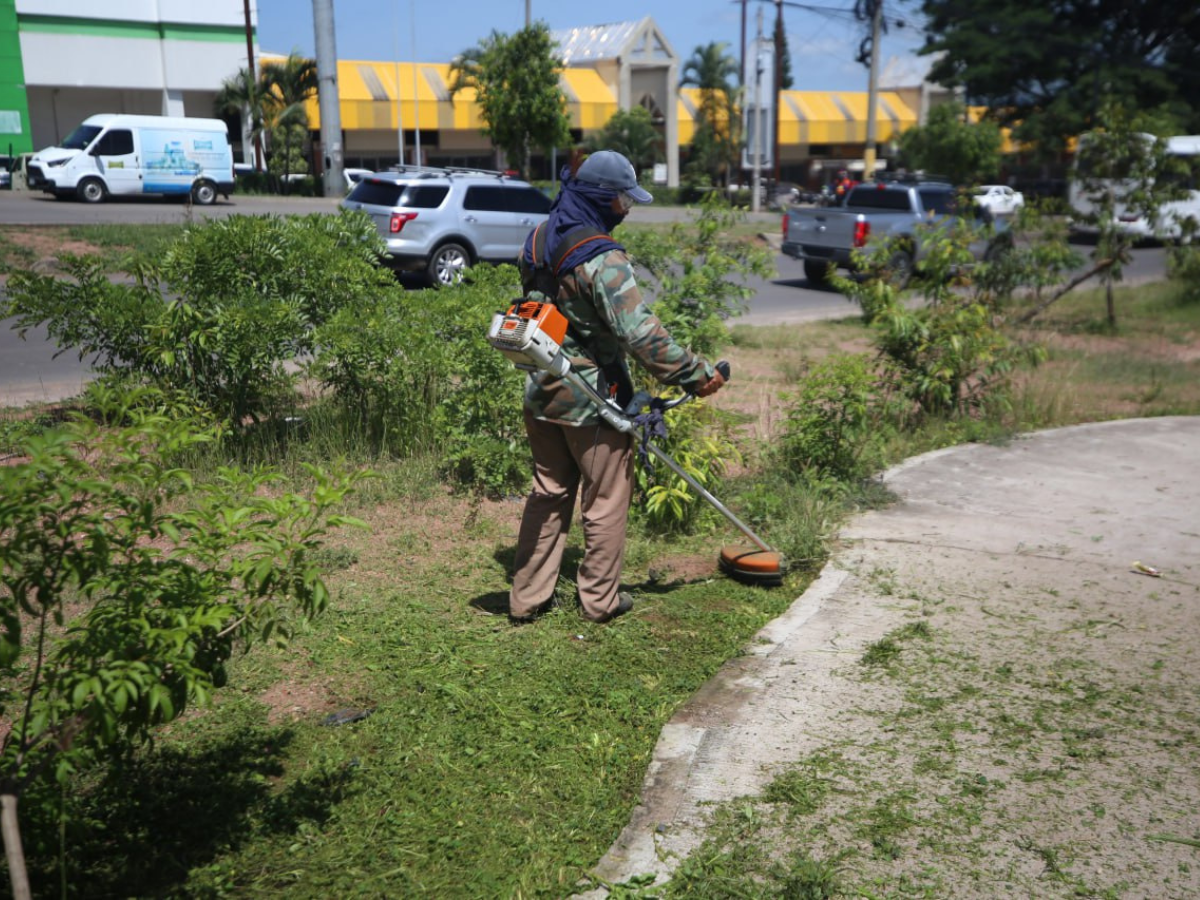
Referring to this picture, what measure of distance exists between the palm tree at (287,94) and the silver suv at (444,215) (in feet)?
73.0

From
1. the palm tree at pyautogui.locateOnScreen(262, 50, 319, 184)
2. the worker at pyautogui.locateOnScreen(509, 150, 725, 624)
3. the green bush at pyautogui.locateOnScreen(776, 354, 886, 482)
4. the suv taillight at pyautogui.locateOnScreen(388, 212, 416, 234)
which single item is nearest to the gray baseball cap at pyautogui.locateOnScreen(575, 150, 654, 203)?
the worker at pyautogui.locateOnScreen(509, 150, 725, 624)

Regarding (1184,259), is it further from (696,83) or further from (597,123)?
(696,83)

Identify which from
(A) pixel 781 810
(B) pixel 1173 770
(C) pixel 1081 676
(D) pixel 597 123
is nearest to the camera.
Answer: (A) pixel 781 810

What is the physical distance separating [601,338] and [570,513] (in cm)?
76

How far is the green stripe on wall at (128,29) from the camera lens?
3688cm

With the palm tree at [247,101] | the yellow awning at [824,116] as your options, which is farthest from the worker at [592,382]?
the yellow awning at [824,116]

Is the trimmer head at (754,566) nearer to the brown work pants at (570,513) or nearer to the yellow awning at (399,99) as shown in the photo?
the brown work pants at (570,513)

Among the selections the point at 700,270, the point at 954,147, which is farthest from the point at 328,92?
the point at 700,270

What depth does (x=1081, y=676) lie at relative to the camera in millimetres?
4340

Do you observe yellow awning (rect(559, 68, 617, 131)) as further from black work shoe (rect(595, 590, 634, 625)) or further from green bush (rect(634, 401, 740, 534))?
black work shoe (rect(595, 590, 634, 625))

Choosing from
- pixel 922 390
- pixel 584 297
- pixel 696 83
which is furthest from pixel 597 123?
pixel 584 297

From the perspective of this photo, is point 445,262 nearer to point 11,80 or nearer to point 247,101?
point 247,101

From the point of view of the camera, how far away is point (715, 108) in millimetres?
51438

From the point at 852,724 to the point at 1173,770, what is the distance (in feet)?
3.35
